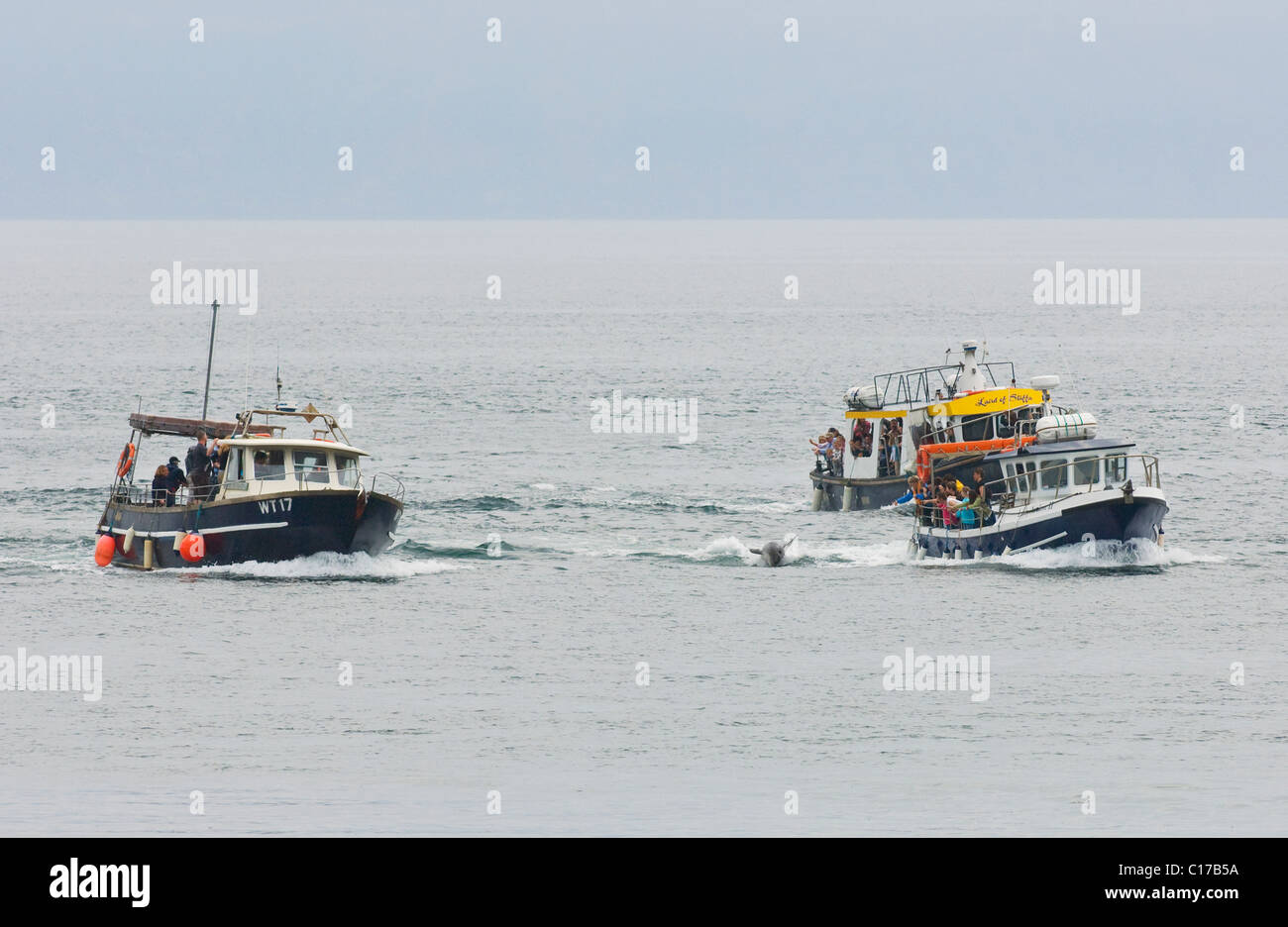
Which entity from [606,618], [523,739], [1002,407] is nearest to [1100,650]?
[606,618]

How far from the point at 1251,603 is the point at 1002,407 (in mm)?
15636

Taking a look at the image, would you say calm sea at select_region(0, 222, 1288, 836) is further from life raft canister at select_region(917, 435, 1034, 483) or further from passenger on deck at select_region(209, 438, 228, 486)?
passenger on deck at select_region(209, 438, 228, 486)

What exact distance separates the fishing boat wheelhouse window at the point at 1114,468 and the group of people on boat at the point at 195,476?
25942 millimetres

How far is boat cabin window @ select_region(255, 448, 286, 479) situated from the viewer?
56000 mm

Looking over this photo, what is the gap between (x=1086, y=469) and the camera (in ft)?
186

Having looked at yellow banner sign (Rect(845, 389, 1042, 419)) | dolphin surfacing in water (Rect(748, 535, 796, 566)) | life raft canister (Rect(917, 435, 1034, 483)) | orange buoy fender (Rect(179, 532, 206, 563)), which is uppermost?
yellow banner sign (Rect(845, 389, 1042, 419))

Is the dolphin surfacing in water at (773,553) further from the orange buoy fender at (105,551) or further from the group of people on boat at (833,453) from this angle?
the orange buoy fender at (105,551)

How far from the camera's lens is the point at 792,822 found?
32125 millimetres

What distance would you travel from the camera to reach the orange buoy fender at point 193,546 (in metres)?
55.8

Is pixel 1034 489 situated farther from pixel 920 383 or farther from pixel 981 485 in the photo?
pixel 920 383

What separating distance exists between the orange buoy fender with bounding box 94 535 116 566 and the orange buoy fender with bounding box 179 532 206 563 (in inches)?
109

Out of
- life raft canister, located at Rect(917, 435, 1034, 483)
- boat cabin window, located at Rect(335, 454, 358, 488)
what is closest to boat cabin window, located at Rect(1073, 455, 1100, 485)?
life raft canister, located at Rect(917, 435, 1034, 483)
